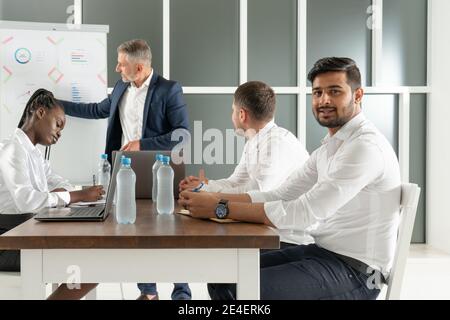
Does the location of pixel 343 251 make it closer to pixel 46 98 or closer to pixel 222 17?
pixel 46 98

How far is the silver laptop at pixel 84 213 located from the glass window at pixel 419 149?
3853mm

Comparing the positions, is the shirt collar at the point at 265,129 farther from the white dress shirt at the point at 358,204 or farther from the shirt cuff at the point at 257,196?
the white dress shirt at the point at 358,204

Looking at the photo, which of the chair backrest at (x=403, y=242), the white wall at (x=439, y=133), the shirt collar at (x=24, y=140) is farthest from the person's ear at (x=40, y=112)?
the white wall at (x=439, y=133)

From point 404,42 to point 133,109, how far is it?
2.78 metres

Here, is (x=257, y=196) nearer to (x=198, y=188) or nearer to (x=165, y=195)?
(x=198, y=188)

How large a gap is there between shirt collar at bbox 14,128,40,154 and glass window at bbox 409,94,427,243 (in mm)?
3649

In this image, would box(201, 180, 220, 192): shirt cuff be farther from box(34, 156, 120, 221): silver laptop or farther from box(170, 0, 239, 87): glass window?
box(170, 0, 239, 87): glass window

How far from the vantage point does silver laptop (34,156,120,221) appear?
5.88ft

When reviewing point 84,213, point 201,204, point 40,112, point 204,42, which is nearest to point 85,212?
point 84,213

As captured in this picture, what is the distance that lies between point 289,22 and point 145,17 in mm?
1267

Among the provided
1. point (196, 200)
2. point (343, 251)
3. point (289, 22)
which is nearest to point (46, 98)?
point (196, 200)

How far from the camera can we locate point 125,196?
5.93 feet
